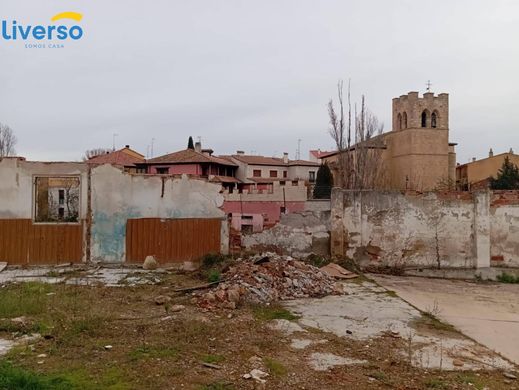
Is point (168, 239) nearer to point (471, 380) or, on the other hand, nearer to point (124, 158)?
point (471, 380)

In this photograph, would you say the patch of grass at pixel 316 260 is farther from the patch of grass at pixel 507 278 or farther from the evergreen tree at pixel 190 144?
the evergreen tree at pixel 190 144

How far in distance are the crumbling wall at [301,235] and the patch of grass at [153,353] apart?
8215mm

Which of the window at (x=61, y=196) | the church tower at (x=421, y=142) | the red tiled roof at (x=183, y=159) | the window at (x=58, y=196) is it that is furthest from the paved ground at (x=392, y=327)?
the church tower at (x=421, y=142)

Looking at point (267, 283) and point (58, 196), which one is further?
point (58, 196)

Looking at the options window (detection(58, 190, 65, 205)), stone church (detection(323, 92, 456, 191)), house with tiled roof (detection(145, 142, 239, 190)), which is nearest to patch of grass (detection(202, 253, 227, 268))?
window (detection(58, 190, 65, 205))

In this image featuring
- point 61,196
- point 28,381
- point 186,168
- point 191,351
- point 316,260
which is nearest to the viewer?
point 28,381

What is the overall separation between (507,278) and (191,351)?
37.9 feet

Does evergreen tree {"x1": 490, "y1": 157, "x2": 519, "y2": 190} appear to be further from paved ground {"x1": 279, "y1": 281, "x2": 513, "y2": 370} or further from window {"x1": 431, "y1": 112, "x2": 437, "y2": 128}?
paved ground {"x1": 279, "y1": 281, "x2": 513, "y2": 370}

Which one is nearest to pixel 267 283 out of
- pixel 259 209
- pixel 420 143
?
pixel 259 209

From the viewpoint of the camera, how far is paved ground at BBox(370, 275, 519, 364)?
24.2 feet

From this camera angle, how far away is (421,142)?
140 feet

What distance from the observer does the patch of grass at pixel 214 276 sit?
11.1 m

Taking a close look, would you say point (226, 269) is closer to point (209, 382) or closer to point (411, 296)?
point (411, 296)

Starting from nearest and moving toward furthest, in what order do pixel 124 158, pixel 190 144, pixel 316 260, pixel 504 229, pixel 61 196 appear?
1. pixel 316 260
2. pixel 504 229
3. pixel 61 196
4. pixel 124 158
5. pixel 190 144
